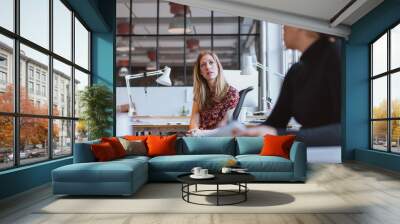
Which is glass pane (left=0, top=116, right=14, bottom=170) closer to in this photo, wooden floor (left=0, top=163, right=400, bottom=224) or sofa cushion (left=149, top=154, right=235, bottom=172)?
wooden floor (left=0, top=163, right=400, bottom=224)

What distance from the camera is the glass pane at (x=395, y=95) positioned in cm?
819

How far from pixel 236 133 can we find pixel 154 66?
265cm

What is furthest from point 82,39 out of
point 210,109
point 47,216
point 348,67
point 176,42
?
point 348,67

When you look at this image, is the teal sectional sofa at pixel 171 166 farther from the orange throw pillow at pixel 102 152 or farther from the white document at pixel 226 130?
the white document at pixel 226 130

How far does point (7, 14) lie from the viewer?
A: 526 centimetres

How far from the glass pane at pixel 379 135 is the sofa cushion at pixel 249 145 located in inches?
131

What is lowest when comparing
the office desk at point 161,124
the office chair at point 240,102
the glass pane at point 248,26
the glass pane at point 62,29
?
the office desk at point 161,124

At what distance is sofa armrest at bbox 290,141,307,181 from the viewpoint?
629cm

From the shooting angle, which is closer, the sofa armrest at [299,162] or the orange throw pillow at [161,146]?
the sofa armrest at [299,162]

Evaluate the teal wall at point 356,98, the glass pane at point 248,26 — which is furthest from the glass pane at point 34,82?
the teal wall at point 356,98

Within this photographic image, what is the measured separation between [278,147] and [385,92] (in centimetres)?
364

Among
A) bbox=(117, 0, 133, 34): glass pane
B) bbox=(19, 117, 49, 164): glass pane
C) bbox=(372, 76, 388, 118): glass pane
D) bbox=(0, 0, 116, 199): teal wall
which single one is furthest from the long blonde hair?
bbox=(19, 117, 49, 164): glass pane

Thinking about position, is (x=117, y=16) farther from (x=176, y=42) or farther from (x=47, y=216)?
(x=47, y=216)

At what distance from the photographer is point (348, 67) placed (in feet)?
32.2
